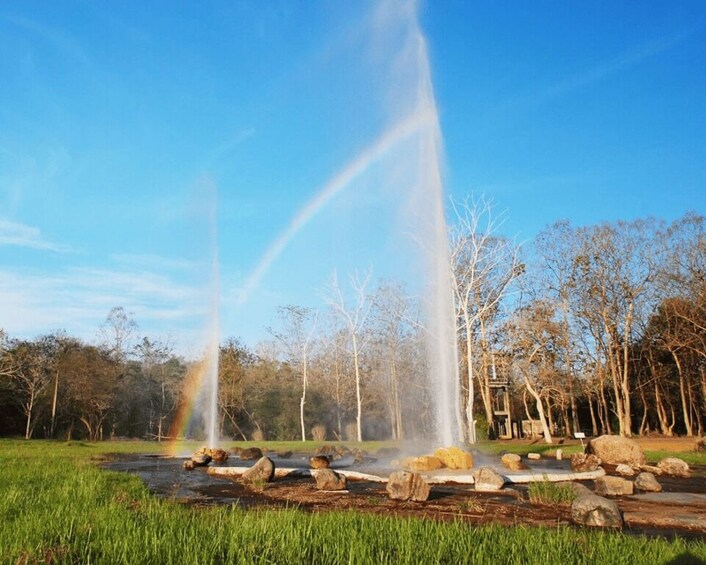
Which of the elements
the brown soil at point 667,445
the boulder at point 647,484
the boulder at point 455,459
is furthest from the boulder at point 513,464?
the brown soil at point 667,445

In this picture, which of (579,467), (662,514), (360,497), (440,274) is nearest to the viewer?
(662,514)

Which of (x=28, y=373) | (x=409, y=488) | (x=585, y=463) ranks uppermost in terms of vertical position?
(x=28, y=373)

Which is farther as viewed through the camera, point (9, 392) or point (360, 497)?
point (9, 392)

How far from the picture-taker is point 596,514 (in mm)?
8578

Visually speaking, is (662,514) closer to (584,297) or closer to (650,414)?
(584,297)

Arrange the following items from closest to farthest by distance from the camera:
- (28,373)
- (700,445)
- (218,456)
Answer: (218,456) → (700,445) → (28,373)

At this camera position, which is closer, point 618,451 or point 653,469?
point 653,469

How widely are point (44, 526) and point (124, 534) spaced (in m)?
1.24

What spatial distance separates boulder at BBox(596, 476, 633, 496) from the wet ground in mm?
303

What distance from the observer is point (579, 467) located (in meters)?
19.5

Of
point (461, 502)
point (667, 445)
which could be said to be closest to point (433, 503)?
point (461, 502)

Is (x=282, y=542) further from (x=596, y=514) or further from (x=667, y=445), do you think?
(x=667, y=445)

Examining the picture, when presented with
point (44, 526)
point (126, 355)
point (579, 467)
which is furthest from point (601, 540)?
point (126, 355)

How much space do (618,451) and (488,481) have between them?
37.6 ft
